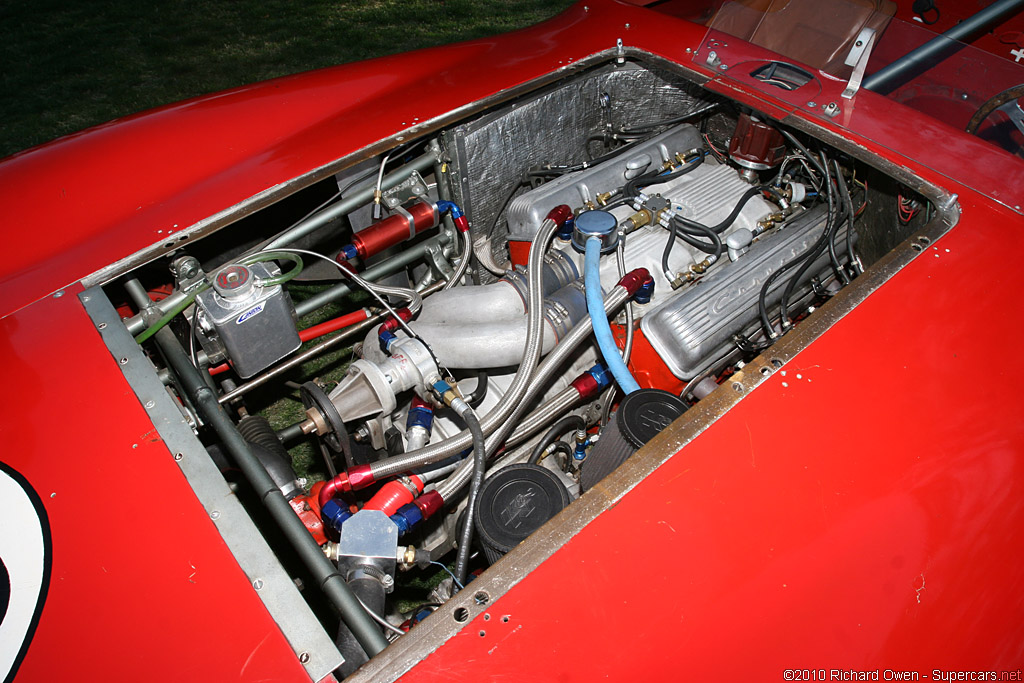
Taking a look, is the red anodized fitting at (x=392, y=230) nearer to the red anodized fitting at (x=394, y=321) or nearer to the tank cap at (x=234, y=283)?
the red anodized fitting at (x=394, y=321)

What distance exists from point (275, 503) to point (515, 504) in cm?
49

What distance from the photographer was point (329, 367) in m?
2.77

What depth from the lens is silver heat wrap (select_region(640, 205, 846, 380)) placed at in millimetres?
1678

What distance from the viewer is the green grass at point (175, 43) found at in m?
4.57

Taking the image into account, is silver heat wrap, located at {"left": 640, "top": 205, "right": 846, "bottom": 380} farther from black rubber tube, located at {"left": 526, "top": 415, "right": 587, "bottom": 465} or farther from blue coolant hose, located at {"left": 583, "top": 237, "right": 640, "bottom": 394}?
black rubber tube, located at {"left": 526, "top": 415, "right": 587, "bottom": 465}

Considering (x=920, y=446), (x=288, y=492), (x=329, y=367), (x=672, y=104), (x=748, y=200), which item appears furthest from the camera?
(x=329, y=367)

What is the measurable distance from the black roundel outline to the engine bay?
277 millimetres

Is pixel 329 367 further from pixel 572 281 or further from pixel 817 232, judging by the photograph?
pixel 817 232

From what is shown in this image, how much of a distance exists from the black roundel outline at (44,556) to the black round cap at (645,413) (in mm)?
1112

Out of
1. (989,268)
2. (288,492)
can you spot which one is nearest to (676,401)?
(989,268)

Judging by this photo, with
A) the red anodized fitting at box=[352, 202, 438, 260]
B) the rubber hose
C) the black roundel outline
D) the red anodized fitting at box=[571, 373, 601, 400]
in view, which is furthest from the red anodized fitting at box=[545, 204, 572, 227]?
the black roundel outline

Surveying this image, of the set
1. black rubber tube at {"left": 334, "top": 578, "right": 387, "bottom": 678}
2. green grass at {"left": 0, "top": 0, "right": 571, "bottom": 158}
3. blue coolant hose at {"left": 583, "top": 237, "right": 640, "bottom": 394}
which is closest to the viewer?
black rubber tube at {"left": 334, "top": 578, "right": 387, "bottom": 678}

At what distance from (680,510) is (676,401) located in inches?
16.0

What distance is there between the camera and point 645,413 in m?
1.50
